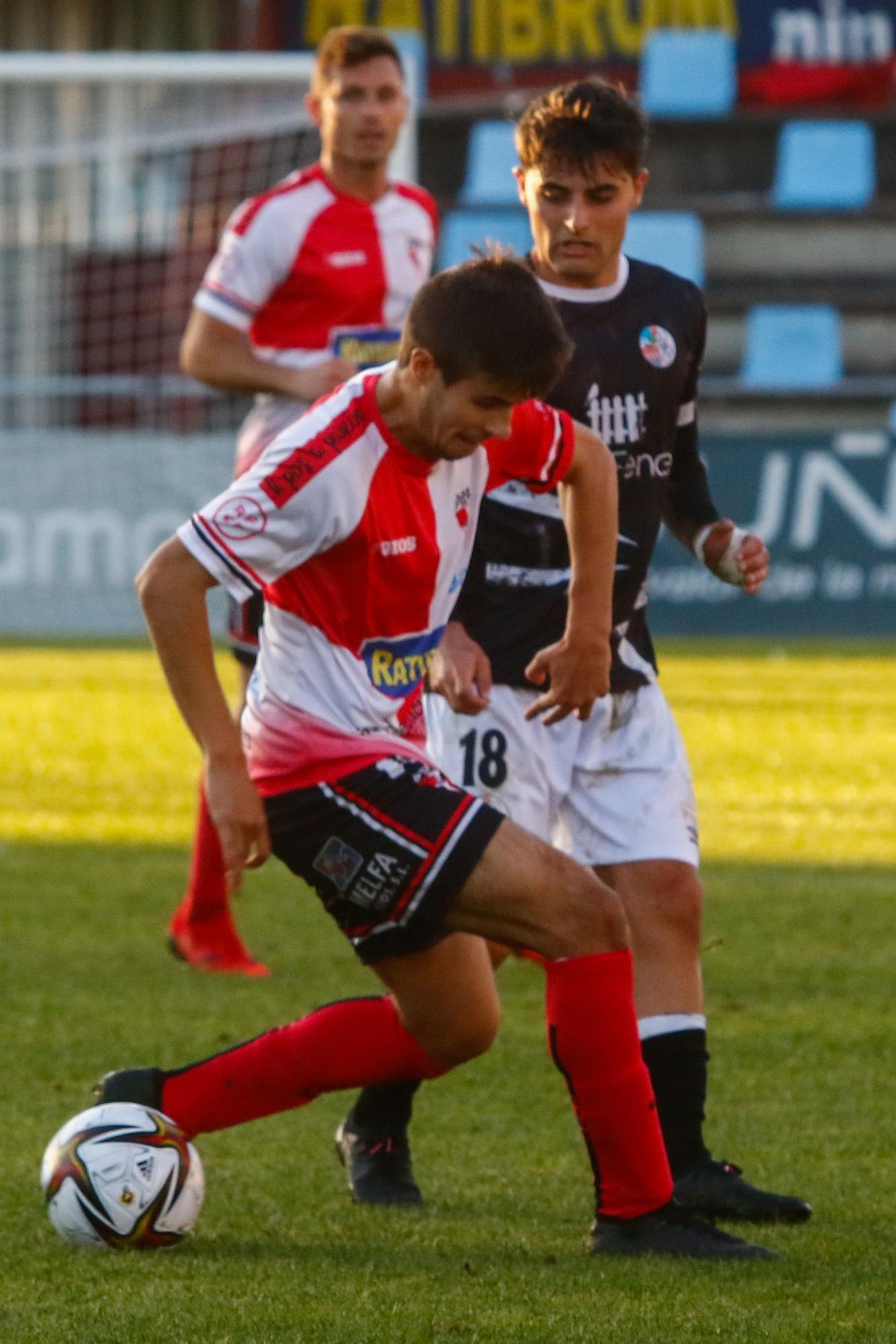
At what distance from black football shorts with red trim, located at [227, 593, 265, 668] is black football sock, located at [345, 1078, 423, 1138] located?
1.73 meters

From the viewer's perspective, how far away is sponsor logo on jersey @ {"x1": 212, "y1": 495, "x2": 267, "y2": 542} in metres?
3.39

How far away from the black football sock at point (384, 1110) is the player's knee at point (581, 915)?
0.67 meters

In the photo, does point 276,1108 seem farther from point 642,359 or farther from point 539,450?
point 642,359

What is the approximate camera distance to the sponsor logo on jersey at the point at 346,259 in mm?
6219

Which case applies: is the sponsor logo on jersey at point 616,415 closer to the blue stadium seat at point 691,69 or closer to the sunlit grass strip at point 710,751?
the sunlit grass strip at point 710,751

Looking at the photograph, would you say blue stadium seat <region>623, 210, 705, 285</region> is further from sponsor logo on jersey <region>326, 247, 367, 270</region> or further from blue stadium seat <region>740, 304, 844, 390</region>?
sponsor logo on jersey <region>326, 247, 367, 270</region>

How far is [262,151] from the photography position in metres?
15.2

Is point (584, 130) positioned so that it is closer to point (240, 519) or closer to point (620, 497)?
point (620, 497)

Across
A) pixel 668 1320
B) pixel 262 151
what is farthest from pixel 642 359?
pixel 262 151

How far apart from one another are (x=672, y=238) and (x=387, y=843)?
17198 mm

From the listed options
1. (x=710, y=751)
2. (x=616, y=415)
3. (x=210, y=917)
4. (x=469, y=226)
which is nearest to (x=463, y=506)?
(x=616, y=415)

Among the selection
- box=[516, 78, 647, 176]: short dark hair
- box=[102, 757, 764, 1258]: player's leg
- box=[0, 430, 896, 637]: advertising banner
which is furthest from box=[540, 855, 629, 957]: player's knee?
box=[0, 430, 896, 637]: advertising banner

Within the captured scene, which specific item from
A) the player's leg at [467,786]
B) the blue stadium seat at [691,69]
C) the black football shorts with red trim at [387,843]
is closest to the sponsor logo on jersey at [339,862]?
the black football shorts with red trim at [387,843]

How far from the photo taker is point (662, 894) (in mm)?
4105
